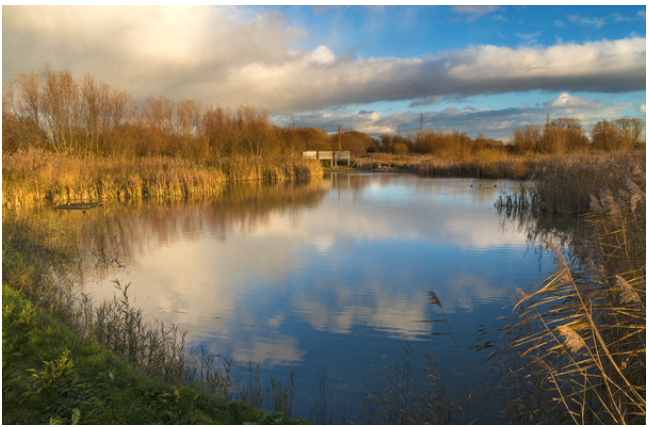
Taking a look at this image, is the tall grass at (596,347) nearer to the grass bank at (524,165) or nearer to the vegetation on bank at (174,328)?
the vegetation on bank at (174,328)

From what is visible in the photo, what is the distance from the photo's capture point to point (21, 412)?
281 cm

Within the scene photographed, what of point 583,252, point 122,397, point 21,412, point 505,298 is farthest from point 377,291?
point 21,412

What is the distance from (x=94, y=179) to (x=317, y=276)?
1207 centimetres

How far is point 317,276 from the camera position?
698 centimetres

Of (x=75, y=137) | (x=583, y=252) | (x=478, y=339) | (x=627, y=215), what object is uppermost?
(x=75, y=137)

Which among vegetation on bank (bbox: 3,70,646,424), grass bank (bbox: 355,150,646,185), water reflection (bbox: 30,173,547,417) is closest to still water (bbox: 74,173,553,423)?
water reflection (bbox: 30,173,547,417)

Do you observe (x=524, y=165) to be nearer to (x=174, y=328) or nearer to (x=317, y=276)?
(x=317, y=276)

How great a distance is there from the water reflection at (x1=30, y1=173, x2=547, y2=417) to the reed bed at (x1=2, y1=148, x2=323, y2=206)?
2.40 metres

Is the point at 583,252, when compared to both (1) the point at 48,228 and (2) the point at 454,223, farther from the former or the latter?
(1) the point at 48,228

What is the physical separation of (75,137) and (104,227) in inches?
459

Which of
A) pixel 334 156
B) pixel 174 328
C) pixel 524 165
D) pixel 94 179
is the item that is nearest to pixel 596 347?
pixel 174 328

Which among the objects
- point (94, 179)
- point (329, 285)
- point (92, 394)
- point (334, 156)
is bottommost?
point (329, 285)

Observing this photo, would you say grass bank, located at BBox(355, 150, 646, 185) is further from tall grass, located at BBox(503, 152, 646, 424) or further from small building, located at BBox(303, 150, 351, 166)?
tall grass, located at BBox(503, 152, 646, 424)

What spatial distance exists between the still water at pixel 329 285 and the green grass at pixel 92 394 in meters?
0.73
